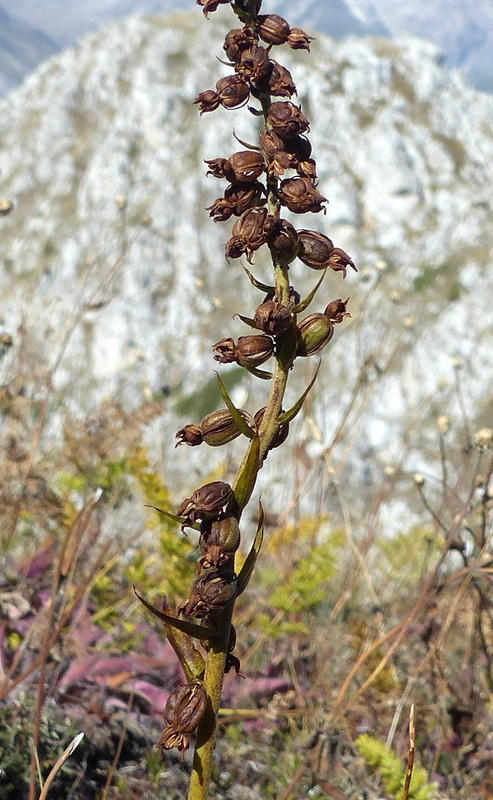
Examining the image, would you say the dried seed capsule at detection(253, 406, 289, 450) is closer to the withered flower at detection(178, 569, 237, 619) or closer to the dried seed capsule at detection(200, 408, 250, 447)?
the dried seed capsule at detection(200, 408, 250, 447)

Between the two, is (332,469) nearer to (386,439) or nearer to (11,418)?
(11,418)

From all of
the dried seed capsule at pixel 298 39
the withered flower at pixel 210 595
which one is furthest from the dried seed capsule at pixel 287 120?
the withered flower at pixel 210 595

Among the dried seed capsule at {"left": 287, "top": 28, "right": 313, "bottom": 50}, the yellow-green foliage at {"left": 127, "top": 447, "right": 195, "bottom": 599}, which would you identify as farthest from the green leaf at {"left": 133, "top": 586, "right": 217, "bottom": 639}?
the yellow-green foliage at {"left": 127, "top": 447, "right": 195, "bottom": 599}

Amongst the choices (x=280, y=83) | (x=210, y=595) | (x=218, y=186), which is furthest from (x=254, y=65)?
(x=218, y=186)

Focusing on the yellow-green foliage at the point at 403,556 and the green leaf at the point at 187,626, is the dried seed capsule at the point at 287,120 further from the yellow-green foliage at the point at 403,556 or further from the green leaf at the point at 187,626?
the yellow-green foliage at the point at 403,556

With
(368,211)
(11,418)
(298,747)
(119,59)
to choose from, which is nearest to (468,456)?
(298,747)

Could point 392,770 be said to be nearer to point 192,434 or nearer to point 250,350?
point 192,434
